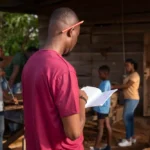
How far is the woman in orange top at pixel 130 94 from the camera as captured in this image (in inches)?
262

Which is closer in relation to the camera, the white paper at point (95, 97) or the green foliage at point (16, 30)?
the white paper at point (95, 97)

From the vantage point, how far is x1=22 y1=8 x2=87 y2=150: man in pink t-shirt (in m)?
2.22

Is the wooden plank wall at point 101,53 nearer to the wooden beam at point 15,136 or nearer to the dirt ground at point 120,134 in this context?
the dirt ground at point 120,134

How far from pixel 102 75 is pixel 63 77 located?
3926 mm

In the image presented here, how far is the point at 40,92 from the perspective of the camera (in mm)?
2287

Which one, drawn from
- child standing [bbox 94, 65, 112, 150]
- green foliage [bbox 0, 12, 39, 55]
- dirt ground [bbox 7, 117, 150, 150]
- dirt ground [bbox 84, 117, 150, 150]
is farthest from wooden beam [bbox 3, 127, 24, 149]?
green foliage [bbox 0, 12, 39, 55]

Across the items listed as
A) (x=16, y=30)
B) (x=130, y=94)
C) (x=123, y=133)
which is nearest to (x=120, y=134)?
(x=123, y=133)

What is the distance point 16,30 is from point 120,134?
1043 centimetres

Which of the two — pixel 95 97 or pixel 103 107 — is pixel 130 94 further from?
pixel 95 97

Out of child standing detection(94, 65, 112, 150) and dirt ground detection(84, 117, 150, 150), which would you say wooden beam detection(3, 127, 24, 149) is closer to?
child standing detection(94, 65, 112, 150)

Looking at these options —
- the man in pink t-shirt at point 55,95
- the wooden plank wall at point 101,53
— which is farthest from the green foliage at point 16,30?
the man in pink t-shirt at point 55,95

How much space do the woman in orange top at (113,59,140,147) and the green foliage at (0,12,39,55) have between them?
1034cm

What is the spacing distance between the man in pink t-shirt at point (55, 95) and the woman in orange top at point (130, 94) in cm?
426

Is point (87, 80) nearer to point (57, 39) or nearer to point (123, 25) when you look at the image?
point (123, 25)
